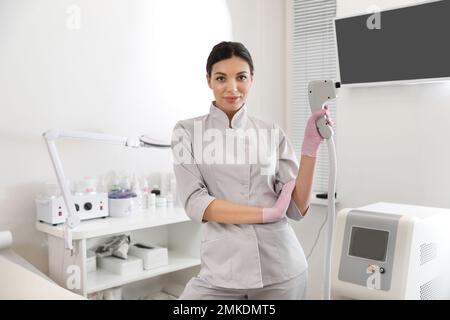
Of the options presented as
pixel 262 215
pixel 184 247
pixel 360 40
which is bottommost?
pixel 184 247

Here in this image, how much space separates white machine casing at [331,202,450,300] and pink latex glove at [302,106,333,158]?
54 cm

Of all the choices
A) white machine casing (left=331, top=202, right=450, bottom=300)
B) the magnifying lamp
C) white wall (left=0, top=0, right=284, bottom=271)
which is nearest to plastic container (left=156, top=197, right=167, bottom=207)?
white wall (left=0, top=0, right=284, bottom=271)

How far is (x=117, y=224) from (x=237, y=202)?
2.82ft

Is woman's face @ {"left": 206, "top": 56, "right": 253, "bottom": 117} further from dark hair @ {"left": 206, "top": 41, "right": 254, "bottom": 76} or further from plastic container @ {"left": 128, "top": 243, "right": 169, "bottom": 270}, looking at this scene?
plastic container @ {"left": 128, "top": 243, "right": 169, "bottom": 270}

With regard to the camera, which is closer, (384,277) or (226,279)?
(226,279)

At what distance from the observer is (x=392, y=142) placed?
2537 millimetres

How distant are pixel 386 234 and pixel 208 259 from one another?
68cm

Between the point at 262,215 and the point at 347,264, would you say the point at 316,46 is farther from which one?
the point at 262,215

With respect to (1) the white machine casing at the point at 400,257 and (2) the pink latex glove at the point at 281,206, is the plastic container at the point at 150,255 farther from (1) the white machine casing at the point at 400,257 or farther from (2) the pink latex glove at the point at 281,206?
(2) the pink latex glove at the point at 281,206

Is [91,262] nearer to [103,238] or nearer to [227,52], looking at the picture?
[103,238]

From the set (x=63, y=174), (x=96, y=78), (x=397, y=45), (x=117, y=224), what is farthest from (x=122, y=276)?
(x=397, y=45)

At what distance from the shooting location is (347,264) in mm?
1752
